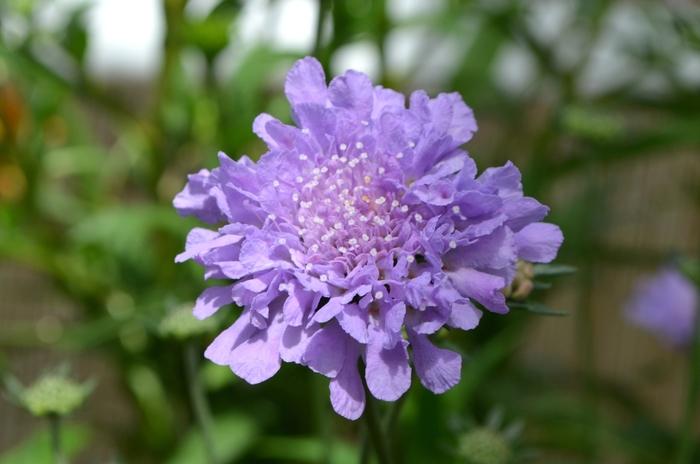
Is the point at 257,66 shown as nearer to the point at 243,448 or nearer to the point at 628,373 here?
the point at 243,448

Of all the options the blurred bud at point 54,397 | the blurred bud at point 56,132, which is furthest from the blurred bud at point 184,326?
the blurred bud at point 56,132

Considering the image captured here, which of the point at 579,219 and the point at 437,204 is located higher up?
the point at 437,204

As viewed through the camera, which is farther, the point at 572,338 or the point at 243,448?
the point at 572,338

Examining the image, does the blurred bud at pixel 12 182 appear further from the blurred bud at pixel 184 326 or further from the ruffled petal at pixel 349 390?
the ruffled petal at pixel 349 390

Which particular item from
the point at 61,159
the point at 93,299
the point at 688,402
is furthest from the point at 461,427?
the point at 61,159

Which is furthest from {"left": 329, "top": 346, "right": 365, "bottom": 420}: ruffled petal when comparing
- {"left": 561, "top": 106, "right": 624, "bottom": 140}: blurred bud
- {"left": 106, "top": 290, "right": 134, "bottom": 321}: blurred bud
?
{"left": 106, "top": 290, "right": 134, "bottom": 321}: blurred bud
